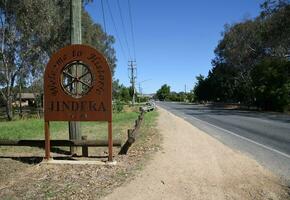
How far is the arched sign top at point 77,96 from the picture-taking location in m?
10.2

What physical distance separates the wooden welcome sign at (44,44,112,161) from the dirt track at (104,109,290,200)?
1.73 m

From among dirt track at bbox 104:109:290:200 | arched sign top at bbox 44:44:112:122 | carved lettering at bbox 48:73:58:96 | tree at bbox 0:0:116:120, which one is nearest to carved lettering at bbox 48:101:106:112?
arched sign top at bbox 44:44:112:122

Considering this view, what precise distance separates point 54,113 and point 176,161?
2.95m

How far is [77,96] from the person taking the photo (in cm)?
1037

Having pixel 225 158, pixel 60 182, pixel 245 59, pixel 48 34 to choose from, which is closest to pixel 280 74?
pixel 245 59

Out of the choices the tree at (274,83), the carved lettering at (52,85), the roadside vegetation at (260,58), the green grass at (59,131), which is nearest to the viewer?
the carved lettering at (52,85)

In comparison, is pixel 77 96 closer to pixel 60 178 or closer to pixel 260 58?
pixel 60 178

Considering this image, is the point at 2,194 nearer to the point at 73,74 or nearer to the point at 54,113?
the point at 54,113

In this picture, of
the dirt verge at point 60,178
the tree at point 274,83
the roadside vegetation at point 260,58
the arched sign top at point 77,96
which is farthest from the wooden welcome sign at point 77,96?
the tree at point 274,83

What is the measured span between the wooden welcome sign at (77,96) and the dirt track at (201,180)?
1.73 meters

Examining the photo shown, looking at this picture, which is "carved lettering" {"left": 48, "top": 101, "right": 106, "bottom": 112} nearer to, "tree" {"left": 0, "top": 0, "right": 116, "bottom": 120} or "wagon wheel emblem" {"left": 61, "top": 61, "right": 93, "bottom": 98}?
"wagon wheel emblem" {"left": 61, "top": 61, "right": 93, "bottom": 98}

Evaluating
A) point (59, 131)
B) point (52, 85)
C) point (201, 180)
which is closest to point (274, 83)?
point (59, 131)

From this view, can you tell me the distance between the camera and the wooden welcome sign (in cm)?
1017

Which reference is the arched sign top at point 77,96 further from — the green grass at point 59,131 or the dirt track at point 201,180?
the green grass at point 59,131
